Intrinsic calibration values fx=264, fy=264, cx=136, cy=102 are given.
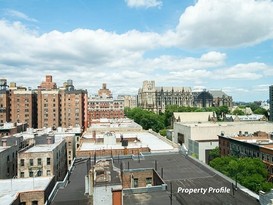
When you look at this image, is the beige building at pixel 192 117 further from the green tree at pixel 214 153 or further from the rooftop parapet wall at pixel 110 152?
the rooftop parapet wall at pixel 110 152

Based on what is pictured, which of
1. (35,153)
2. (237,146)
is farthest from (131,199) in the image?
(237,146)

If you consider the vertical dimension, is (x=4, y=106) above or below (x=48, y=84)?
below

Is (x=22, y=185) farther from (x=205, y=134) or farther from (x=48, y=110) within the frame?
(x=48, y=110)

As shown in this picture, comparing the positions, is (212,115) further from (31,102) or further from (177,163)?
(177,163)

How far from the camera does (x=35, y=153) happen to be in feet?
153

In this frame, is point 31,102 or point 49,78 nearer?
point 31,102

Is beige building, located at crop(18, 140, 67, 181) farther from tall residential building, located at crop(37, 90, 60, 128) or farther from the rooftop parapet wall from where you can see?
tall residential building, located at crop(37, 90, 60, 128)

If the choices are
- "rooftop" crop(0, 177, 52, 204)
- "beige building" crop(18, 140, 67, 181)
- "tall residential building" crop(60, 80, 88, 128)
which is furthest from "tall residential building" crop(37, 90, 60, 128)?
"rooftop" crop(0, 177, 52, 204)

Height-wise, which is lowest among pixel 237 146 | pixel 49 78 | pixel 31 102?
pixel 237 146

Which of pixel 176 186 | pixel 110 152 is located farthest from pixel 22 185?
A: pixel 110 152

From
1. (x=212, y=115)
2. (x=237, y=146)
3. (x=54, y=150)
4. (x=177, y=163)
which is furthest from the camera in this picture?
(x=212, y=115)

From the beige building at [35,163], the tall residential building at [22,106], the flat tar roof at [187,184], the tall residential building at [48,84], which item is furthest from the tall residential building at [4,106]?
the flat tar roof at [187,184]

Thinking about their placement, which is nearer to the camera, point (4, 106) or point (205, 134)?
point (205, 134)

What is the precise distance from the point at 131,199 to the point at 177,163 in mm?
15309
